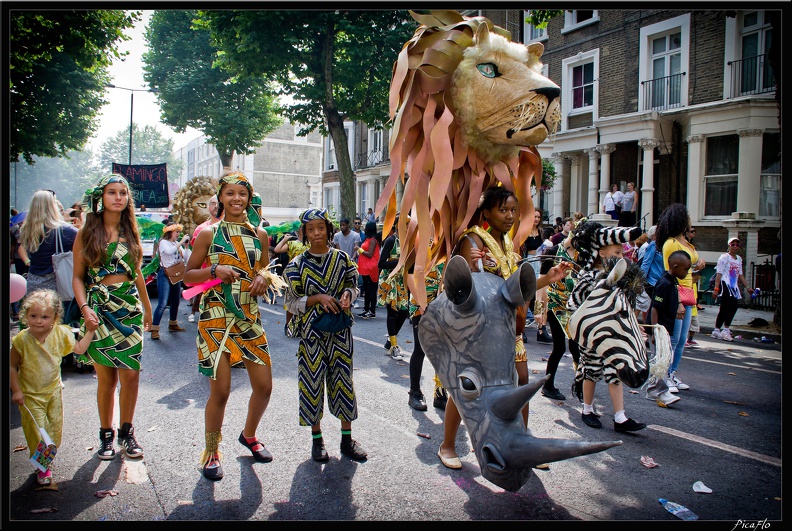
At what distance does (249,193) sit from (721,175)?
588 inches

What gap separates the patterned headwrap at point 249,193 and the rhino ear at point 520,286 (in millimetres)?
2073

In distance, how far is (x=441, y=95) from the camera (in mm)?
2967

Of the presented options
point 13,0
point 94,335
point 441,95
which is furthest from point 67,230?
point 441,95

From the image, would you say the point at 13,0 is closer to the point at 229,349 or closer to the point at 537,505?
the point at 229,349

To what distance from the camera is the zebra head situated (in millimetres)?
4082

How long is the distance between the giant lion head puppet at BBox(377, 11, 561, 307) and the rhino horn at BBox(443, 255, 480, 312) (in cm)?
48

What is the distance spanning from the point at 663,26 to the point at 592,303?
1462 cm

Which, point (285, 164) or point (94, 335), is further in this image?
point (285, 164)

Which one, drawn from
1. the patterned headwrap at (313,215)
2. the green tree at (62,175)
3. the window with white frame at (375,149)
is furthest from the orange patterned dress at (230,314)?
the window with white frame at (375,149)

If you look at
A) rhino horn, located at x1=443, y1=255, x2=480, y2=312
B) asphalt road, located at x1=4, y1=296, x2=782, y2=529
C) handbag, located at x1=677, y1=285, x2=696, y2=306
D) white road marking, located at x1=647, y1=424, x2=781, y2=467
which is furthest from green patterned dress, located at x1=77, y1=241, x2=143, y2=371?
handbag, located at x1=677, y1=285, x2=696, y2=306

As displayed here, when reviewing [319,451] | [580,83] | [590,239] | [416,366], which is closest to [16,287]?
[319,451]

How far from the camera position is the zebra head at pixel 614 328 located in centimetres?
408

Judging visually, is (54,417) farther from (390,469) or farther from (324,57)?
(324,57)

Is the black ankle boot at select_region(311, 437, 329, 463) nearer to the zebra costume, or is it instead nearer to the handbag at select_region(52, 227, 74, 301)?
the zebra costume
